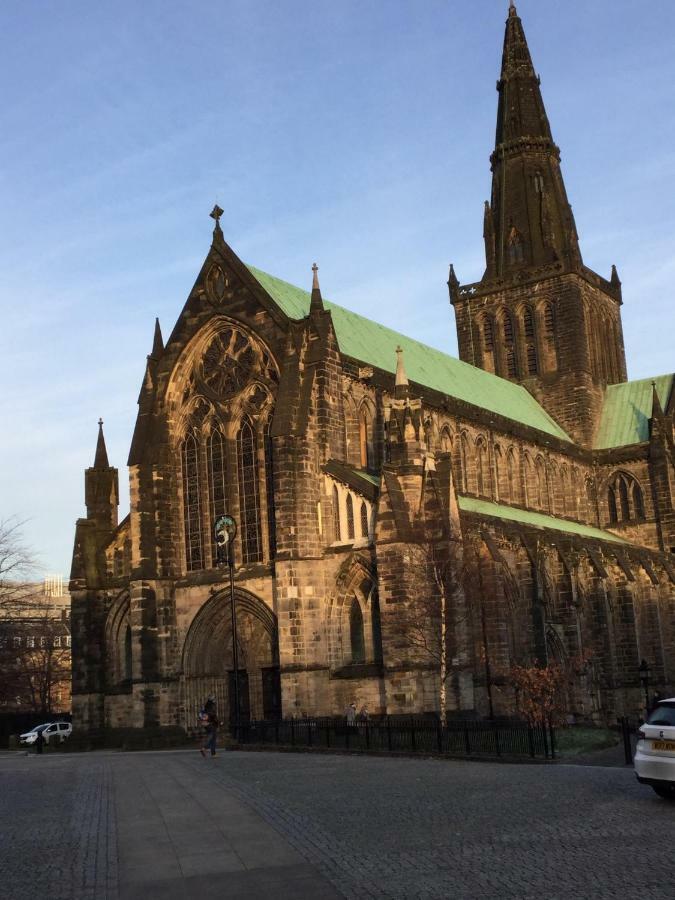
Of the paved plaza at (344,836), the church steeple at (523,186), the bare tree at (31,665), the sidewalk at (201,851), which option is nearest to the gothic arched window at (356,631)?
the paved plaza at (344,836)

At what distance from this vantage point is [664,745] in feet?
55.2

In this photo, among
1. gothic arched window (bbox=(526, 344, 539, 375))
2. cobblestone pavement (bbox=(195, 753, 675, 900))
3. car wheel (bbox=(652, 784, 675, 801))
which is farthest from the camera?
gothic arched window (bbox=(526, 344, 539, 375))

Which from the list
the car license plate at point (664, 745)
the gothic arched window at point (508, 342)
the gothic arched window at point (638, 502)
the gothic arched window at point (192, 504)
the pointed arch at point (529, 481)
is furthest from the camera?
the gothic arched window at point (508, 342)

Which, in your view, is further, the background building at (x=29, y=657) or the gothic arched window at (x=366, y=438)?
the background building at (x=29, y=657)

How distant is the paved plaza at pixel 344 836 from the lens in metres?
12.1

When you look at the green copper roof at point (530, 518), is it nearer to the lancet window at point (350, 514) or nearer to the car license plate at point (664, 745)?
the lancet window at point (350, 514)

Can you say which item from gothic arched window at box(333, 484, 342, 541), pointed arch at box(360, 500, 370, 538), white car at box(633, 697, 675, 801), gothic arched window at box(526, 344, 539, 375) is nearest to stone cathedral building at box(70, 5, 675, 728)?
gothic arched window at box(333, 484, 342, 541)

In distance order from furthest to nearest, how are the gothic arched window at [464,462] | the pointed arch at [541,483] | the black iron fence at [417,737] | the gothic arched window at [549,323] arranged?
the gothic arched window at [549,323]
the pointed arch at [541,483]
the gothic arched window at [464,462]
the black iron fence at [417,737]

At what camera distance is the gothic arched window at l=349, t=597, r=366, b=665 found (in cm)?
4069

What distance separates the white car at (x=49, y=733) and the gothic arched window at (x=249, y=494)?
16.4 m

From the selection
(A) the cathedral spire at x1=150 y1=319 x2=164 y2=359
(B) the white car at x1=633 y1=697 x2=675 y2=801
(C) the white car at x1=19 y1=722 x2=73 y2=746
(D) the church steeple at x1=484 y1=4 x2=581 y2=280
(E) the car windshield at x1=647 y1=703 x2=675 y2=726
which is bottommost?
(C) the white car at x1=19 y1=722 x2=73 y2=746

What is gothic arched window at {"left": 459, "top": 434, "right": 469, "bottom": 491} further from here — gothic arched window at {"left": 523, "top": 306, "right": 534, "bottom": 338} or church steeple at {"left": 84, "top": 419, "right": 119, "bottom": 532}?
gothic arched window at {"left": 523, "top": 306, "right": 534, "bottom": 338}

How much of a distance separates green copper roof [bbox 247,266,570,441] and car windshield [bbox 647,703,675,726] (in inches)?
1132

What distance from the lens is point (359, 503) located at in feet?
134
